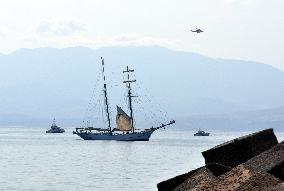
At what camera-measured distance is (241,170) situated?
900 cm

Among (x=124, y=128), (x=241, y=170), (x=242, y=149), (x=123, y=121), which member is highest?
(x=123, y=121)

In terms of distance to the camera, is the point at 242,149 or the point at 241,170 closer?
the point at 241,170

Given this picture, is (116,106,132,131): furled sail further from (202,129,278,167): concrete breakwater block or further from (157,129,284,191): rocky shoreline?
(157,129,284,191): rocky shoreline

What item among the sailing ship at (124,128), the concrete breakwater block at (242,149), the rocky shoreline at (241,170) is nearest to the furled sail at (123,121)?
the sailing ship at (124,128)

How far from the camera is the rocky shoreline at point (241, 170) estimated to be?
848cm

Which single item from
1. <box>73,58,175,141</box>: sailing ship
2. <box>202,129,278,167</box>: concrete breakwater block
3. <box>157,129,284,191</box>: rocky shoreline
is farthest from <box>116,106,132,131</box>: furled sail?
<box>157,129,284,191</box>: rocky shoreline

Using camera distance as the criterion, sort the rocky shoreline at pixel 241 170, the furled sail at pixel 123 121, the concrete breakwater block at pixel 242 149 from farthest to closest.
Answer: the furled sail at pixel 123 121 < the concrete breakwater block at pixel 242 149 < the rocky shoreline at pixel 241 170

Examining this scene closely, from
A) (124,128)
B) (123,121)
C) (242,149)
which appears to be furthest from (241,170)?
(124,128)

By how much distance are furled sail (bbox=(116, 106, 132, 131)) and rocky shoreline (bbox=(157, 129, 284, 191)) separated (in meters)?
145

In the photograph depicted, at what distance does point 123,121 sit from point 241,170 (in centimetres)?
15043

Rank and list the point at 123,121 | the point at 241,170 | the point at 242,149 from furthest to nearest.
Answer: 1. the point at 123,121
2. the point at 242,149
3. the point at 241,170

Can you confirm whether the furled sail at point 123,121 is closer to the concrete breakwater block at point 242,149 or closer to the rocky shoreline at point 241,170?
the concrete breakwater block at point 242,149

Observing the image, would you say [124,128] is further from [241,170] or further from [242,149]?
[241,170]

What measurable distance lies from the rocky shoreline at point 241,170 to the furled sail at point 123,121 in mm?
144820
